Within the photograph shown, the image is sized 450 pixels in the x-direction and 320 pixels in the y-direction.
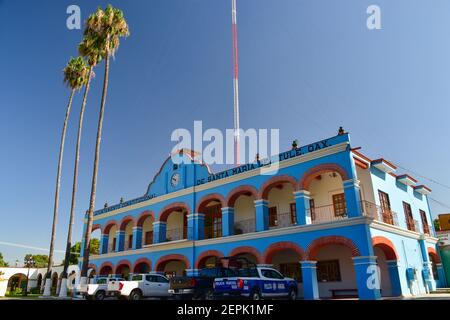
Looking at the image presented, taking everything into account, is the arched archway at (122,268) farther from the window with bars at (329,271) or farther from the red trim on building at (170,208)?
the window with bars at (329,271)

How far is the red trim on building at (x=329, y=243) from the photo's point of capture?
1585cm

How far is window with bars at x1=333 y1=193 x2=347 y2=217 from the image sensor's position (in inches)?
770

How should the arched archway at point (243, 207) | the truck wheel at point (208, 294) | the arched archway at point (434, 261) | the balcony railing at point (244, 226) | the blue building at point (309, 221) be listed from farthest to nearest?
1. the arched archway at point (434, 261)
2. the balcony railing at point (244, 226)
3. the arched archway at point (243, 207)
4. the blue building at point (309, 221)
5. the truck wheel at point (208, 294)

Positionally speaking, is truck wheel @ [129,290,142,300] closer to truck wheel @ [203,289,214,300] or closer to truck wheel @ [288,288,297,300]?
truck wheel @ [203,289,214,300]

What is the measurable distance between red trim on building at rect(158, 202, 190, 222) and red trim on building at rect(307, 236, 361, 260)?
10.1m

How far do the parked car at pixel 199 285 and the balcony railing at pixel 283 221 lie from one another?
5.79 meters

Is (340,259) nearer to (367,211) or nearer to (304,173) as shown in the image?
(367,211)

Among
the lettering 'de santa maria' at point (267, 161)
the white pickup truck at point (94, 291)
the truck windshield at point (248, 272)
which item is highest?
the lettering 'de santa maria' at point (267, 161)

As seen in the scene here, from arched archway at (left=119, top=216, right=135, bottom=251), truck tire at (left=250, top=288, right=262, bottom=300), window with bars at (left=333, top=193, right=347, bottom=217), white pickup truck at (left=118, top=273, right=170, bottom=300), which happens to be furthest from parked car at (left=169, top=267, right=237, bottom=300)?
arched archway at (left=119, top=216, right=135, bottom=251)

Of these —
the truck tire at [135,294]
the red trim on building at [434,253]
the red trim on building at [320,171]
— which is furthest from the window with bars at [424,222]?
the truck tire at [135,294]

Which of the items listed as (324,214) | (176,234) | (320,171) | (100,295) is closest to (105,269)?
(176,234)
